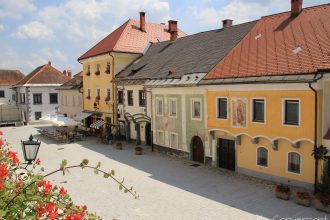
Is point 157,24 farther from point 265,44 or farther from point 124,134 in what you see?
point 265,44

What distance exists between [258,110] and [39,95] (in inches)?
1619

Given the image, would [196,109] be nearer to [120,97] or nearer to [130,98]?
[130,98]

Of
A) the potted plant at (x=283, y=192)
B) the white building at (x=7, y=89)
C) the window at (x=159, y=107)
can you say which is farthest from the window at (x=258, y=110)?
the white building at (x=7, y=89)

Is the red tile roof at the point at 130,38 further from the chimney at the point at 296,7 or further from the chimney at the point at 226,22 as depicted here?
the chimney at the point at 296,7

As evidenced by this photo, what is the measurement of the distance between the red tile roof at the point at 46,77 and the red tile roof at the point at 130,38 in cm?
1449

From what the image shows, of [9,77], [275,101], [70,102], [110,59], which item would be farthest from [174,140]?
[9,77]

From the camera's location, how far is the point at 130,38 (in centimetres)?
3519

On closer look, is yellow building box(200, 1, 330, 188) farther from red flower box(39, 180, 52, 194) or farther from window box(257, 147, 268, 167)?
red flower box(39, 180, 52, 194)

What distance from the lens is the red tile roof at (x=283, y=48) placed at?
16.2 m

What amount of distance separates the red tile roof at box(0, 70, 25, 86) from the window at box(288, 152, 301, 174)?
177ft

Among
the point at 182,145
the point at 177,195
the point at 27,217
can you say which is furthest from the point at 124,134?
the point at 27,217

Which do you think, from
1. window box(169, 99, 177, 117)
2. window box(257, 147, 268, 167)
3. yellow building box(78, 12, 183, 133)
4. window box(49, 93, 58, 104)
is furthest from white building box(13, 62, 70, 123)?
window box(257, 147, 268, 167)

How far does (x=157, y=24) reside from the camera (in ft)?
131

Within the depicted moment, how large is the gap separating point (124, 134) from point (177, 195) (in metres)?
16.7
